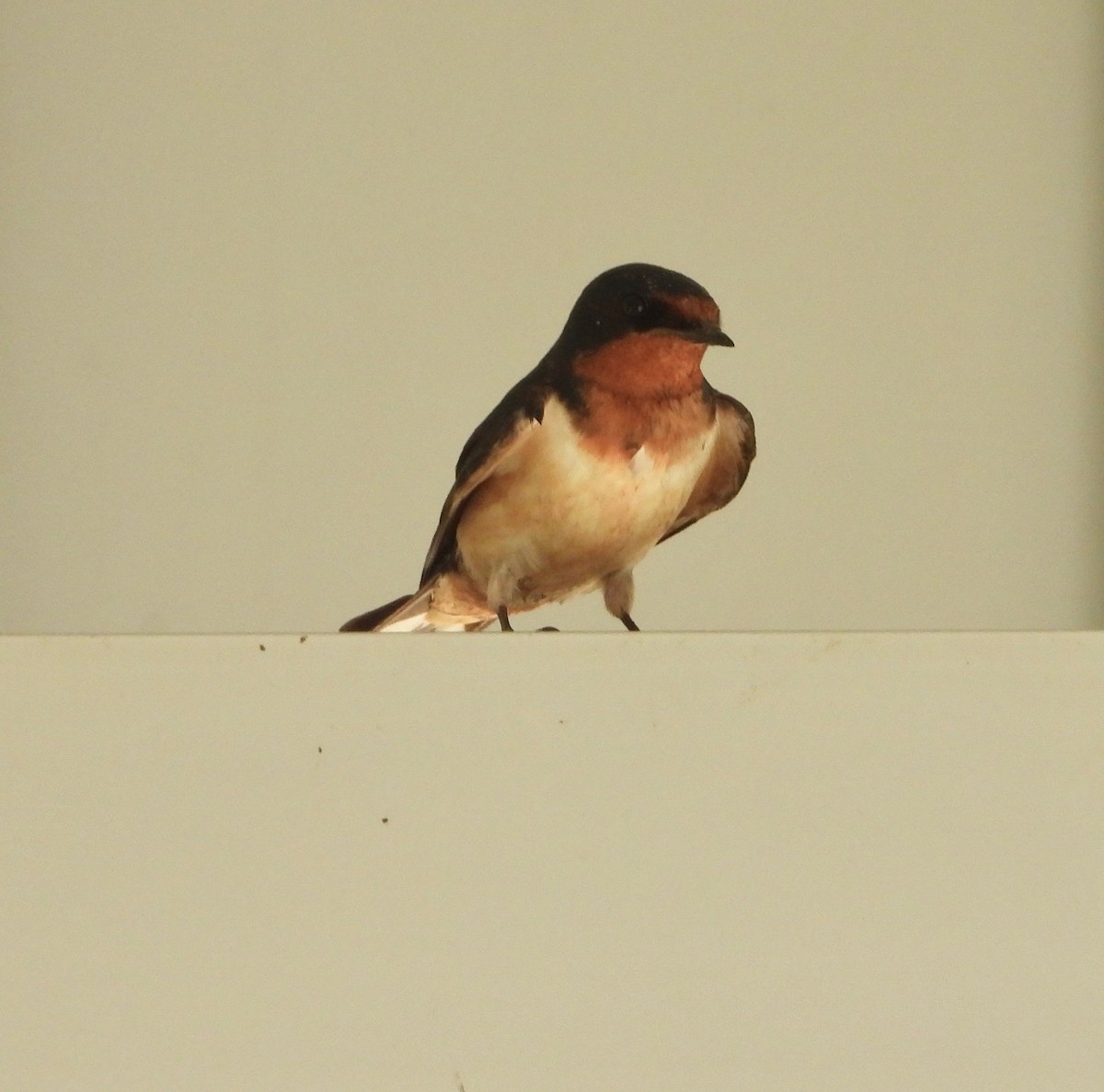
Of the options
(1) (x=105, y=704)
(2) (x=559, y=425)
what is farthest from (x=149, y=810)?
(2) (x=559, y=425)

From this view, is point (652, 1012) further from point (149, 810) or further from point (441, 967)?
point (149, 810)

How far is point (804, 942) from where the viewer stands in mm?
395

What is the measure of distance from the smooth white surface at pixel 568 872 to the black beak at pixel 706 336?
0.66ft

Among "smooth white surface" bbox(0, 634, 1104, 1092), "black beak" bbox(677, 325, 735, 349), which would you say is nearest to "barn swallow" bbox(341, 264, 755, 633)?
"black beak" bbox(677, 325, 735, 349)

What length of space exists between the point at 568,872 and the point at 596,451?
0.80ft

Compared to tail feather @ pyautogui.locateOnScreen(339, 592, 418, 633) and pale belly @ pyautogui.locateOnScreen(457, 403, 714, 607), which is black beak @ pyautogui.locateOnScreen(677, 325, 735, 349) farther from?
tail feather @ pyautogui.locateOnScreen(339, 592, 418, 633)

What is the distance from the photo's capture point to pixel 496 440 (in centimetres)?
61

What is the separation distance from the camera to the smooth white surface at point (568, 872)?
0.39 metres

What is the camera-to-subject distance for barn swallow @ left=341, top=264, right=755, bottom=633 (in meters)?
0.59

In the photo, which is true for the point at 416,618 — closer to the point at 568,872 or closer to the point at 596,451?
the point at 596,451

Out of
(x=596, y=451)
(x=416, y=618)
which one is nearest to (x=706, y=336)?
(x=596, y=451)

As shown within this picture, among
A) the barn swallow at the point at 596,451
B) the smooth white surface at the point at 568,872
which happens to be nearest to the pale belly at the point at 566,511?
the barn swallow at the point at 596,451

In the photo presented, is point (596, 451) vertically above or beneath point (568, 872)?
above

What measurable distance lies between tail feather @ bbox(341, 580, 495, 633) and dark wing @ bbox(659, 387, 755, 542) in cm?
12
